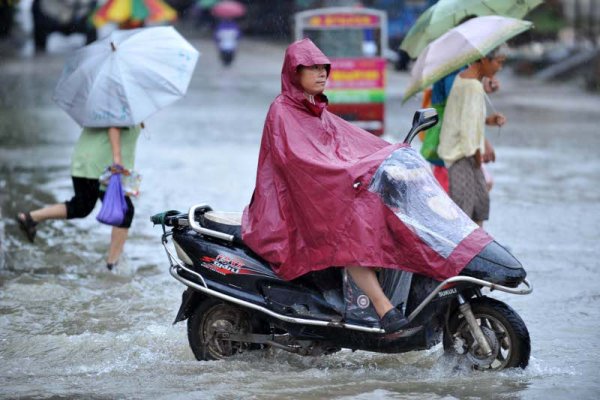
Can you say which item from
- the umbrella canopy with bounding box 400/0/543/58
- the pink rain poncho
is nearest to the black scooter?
the pink rain poncho

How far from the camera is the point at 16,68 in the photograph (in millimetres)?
31750

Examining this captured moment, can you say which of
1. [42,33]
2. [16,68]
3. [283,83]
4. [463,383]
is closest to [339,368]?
[463,383]

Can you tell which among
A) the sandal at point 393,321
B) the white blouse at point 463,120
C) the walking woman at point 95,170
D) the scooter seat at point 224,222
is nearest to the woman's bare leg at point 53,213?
the walking woman at point 95,170

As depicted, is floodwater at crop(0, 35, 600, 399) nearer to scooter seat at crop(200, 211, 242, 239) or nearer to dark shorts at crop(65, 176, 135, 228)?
dark shorts at crop(65, 176, 135, 228)

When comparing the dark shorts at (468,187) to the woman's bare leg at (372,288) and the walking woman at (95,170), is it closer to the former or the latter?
the walking woman at (95,170)

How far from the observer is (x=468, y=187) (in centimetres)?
855

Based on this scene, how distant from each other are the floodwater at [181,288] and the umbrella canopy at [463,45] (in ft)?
5.54

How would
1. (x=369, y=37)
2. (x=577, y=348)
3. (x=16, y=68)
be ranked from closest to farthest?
(x=577, y=348)
(x=369, y=37)
(x=16, y=68)

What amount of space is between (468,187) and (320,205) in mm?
2801

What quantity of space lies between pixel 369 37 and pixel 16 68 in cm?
1745

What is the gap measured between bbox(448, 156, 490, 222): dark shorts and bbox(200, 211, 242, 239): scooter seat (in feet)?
8.14

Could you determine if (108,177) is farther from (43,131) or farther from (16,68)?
(16,68)

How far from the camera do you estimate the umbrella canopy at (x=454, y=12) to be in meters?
9.34

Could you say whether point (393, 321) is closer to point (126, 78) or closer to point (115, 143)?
point (115, 143)
